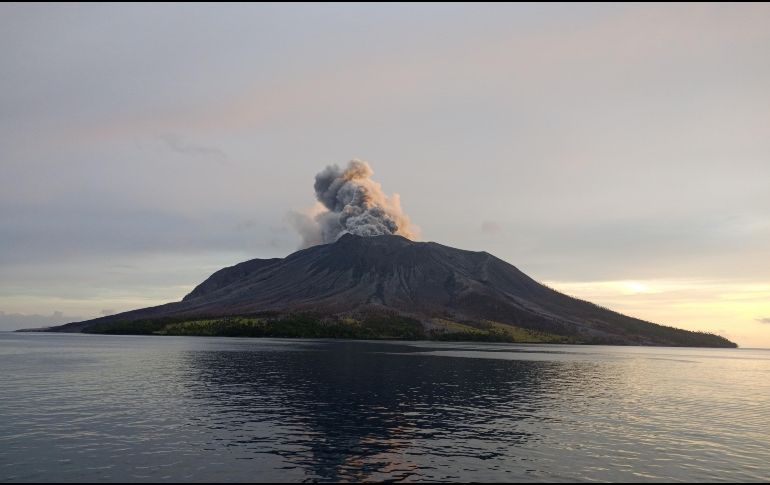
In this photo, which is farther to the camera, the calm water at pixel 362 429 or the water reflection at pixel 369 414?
the water reflection at pixel 369 414

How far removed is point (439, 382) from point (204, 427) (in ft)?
158

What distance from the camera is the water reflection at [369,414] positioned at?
39.9 meters

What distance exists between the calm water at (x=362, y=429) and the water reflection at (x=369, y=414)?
229mm

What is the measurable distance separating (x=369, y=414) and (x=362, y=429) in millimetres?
7643

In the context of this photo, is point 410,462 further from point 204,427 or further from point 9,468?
point 9,468

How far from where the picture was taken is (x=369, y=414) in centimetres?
5641

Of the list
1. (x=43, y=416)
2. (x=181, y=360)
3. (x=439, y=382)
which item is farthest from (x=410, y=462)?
(x=181, y=360)

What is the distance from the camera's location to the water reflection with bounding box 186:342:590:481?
39875 mm

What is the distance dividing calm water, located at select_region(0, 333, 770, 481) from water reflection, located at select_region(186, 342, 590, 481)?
0.23 metres

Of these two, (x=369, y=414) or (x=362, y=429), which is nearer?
(x=362, y=429)

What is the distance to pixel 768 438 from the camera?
51500 millimetres

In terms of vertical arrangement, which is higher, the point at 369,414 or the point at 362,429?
the point at 369,414

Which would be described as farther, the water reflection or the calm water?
the water reflection

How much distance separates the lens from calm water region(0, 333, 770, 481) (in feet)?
119
